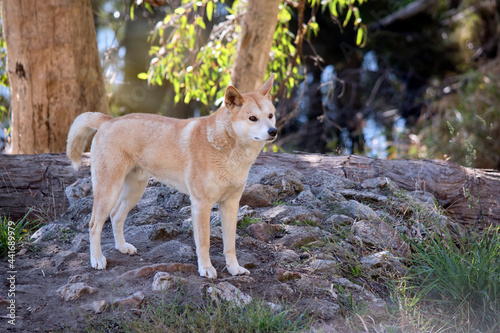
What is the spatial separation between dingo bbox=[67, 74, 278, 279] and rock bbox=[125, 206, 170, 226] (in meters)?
0.55

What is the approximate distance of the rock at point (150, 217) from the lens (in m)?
4.95

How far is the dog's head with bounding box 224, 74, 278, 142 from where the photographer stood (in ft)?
12.3

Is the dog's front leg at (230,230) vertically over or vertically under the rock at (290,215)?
over

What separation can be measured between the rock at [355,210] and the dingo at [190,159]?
56.4 inches

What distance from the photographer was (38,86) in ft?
21.4

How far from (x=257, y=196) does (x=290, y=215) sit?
0.51 meters

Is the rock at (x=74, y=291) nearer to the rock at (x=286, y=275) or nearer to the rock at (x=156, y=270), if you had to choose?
the rock at (x=156, y=270)

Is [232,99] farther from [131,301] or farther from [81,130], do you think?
[131,301]

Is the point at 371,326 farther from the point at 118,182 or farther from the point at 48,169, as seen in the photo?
the point at 48,169

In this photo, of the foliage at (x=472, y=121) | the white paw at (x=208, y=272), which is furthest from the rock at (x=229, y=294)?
→ the foliage at (x=472, y=121)

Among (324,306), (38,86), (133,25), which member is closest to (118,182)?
(324,306)

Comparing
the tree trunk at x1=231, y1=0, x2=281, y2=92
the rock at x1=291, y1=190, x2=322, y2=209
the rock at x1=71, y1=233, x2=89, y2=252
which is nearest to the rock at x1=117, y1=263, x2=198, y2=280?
the rock at x1=71, y1=233, x2=89, y2=252

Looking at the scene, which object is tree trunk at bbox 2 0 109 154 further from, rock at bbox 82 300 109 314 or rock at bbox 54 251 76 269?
rock at bbox 82 300 109 314

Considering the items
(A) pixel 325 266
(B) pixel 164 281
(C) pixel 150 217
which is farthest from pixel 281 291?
(C) pixel 150 217
